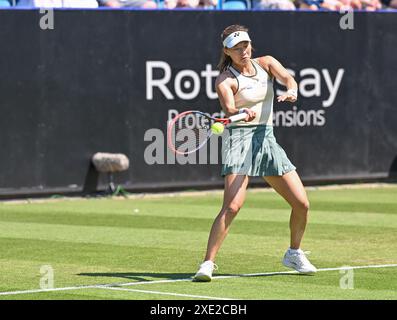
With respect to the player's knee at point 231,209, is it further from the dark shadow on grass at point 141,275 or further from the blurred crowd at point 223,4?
the blurred crowd at point 223,4

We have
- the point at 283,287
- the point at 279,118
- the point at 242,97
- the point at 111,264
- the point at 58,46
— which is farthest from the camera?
the point at 279,118

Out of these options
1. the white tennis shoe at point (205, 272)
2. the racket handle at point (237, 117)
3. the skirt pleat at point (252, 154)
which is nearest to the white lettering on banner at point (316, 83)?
the skirt pleat at point (252, 154)

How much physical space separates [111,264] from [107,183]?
7590 mm

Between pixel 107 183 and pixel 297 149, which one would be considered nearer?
pixel 107 183

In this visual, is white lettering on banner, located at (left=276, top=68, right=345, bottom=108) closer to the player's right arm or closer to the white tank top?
the white tank top

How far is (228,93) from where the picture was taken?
10883 millimetres

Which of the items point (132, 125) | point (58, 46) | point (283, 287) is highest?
point (58, 46)

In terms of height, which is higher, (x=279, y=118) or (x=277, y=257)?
(x=279, y=118)

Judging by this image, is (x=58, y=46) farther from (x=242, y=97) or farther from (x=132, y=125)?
(x=242, y=97)

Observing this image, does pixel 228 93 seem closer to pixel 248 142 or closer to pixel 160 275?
pixel 248 142

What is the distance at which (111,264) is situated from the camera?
1207 centimetres

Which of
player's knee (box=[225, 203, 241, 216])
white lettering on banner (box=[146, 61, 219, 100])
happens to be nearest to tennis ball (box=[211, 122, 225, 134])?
player's knee (box=[225, 203, 241, 216])

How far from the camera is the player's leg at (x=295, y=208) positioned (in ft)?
36.3
